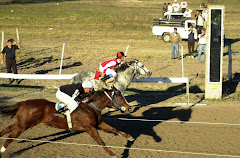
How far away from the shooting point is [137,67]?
47.8ft

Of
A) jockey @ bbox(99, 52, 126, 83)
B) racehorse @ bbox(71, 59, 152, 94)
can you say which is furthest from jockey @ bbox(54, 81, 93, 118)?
racehorse @ bbox(71, 59, 152, 94)

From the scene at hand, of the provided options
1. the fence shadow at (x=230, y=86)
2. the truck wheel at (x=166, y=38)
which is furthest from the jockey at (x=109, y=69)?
the truck wheel at (x=166, y=38)

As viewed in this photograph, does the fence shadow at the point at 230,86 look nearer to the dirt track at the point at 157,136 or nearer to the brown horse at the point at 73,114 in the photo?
the dirt track at the point at 157,136

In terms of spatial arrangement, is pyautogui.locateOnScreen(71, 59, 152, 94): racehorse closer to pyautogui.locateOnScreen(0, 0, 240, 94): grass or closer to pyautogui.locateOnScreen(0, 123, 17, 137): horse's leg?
pyautogui.locateOnScreen(0, 123, 17, 137): horse's leg

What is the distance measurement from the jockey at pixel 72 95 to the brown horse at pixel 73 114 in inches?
8.1

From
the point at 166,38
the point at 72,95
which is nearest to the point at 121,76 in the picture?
the point at 72,95

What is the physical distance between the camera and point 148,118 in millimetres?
14086

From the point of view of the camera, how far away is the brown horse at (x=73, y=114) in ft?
34.9

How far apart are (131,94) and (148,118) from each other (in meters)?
3.44

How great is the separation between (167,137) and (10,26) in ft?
89.1

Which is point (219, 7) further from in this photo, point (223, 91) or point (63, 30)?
point (63, 30)

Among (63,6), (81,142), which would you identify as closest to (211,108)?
(81,142)

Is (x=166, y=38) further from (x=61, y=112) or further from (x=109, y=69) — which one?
(x=61, y=112)

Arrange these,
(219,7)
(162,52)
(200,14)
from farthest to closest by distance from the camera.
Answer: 1. (200,14)
2. (162,52)
3. (219,7)
